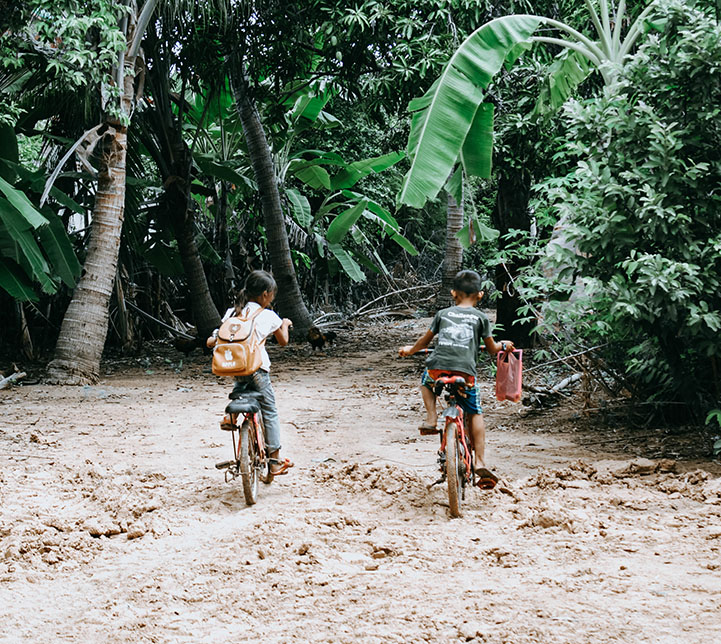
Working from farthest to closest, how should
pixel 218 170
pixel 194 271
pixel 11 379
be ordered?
pixel 218 170, pixel 194 271, pixel 11 379

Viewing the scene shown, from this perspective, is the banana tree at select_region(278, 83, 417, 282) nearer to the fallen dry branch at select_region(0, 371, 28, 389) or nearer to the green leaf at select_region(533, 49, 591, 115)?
the green leaf at select_region(533, 49, 591, 115)

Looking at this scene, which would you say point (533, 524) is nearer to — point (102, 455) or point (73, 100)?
point (102, 455)

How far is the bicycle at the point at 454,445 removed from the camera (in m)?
4.71

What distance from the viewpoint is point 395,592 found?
12.1 feet

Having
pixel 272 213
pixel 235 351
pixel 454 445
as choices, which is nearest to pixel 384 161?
pixel 272 213

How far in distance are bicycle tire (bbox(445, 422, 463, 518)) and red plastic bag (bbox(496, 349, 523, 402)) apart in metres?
0.51

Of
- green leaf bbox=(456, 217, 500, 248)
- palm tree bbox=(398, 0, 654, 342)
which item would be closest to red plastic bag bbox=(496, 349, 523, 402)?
palm tree bbox=(398, 0, 654, 342)

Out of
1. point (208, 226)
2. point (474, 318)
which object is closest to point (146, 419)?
point (474, 318)

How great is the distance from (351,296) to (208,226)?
519 cm

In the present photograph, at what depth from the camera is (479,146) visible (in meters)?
8.36

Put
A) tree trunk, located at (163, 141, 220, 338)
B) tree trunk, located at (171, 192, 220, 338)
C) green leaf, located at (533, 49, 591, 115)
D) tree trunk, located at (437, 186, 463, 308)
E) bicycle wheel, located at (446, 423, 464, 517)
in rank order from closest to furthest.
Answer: bicycle wheel, located at (446, 423, 464, 517)
green leaf, located at (533, 49, 591, 115)
tree trunk, located at (437, 186, 463, 308)
tree trunk, located at (163, 141, 220, 338)
tree trunk, located at (171, 192, 220, 338)

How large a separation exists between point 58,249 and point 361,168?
6.44 meters

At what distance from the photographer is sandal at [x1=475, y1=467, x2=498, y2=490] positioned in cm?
506

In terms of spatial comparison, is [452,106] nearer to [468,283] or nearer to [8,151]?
[468,283]
